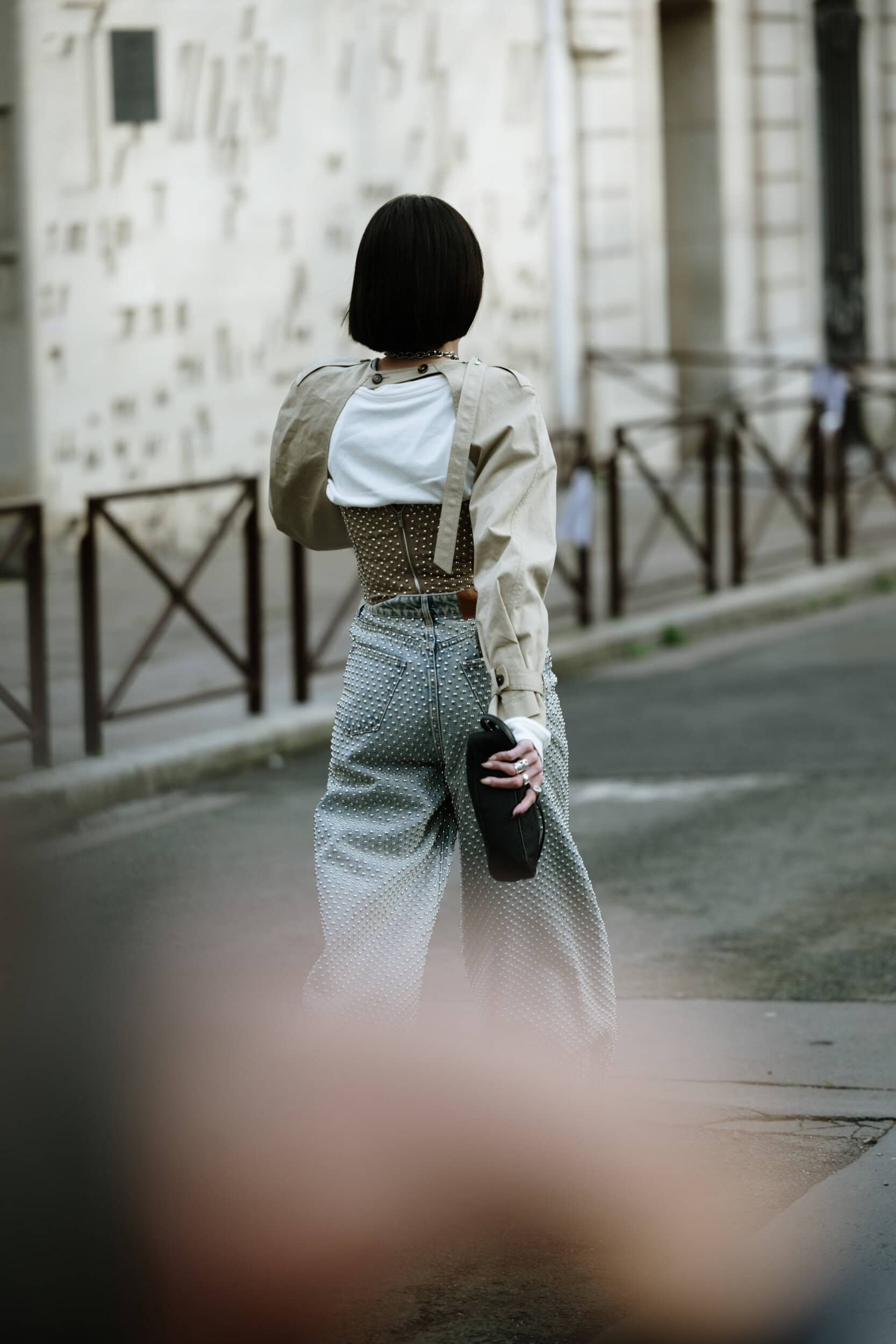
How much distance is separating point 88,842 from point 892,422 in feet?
49.2

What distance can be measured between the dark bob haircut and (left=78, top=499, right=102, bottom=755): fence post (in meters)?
4.49

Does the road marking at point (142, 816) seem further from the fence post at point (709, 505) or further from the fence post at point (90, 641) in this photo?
the fence post at point (709, 505)

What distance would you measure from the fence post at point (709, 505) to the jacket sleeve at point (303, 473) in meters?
8.38

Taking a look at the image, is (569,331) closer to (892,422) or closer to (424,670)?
(892,422)

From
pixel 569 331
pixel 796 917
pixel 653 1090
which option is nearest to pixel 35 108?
pixel 569 331

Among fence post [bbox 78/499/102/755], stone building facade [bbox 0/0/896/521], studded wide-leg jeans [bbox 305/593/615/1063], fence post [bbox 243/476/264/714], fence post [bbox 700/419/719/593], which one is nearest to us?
studded wide-leg jeans [bbox 305/593/615/1063]

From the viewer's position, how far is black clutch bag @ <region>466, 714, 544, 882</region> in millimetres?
3404

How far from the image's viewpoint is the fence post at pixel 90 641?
795 centimetres

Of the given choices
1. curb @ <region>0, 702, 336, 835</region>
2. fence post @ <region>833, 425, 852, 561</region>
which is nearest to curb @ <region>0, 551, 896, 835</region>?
curb @ <region>0, 702, 336, 835</region>

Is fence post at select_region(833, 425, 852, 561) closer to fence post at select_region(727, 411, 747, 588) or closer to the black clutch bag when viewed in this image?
fence post at select_region(727, 411, 747, 588)

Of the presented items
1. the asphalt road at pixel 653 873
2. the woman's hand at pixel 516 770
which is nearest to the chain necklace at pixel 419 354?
the woman's hand at pixel 516 770

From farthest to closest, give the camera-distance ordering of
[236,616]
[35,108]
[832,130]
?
[832,130] < [35,108] < [236,616]

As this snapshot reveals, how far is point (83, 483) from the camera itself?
13.6m

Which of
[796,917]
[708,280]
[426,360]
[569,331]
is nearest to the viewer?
[426,360]
